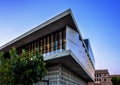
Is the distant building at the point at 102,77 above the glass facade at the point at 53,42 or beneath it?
beneath

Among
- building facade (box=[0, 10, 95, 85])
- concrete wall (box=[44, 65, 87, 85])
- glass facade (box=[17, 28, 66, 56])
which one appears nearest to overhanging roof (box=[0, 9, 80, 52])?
building facade (box=[0, 10, 95, 85])

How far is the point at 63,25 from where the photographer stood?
2462cm

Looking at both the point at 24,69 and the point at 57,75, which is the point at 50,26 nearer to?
the point at 57,75

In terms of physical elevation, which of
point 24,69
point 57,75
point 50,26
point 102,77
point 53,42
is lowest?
point 102,77

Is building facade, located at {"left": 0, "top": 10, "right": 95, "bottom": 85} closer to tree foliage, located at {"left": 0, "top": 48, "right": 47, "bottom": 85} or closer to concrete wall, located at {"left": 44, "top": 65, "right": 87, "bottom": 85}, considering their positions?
concrete wall, located at {"left": 44, "top": 65, "right": 87, "bottom": 85}

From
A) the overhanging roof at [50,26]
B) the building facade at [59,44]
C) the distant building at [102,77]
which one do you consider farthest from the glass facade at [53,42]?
the distant building at [102,77]

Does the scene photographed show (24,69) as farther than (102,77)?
No

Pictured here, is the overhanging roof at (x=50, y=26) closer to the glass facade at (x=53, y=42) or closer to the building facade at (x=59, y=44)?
the building facade at (x=59, y=44)

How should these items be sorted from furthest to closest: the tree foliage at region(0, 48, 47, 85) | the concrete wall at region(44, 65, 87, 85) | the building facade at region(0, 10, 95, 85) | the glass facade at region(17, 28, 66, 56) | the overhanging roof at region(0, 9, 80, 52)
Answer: the glass facade at region(17, 28, 66, 56), the concrete wall at region(44, 65, 87, 85), the building facade at region(0, 10, 95, 85), the overhanging roof at region(0, 9, 80, 52), the tree foliage at region(0, 48, 47, 85)

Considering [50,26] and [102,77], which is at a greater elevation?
[50,26]

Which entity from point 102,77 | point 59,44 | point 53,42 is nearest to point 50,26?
point 53,42

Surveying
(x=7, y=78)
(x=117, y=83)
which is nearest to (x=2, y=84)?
(x=7, y=78)

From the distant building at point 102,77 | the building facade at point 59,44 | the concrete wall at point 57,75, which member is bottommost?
the distant building at point 102,77

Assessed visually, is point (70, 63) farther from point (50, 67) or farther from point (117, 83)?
point (117, 83)
